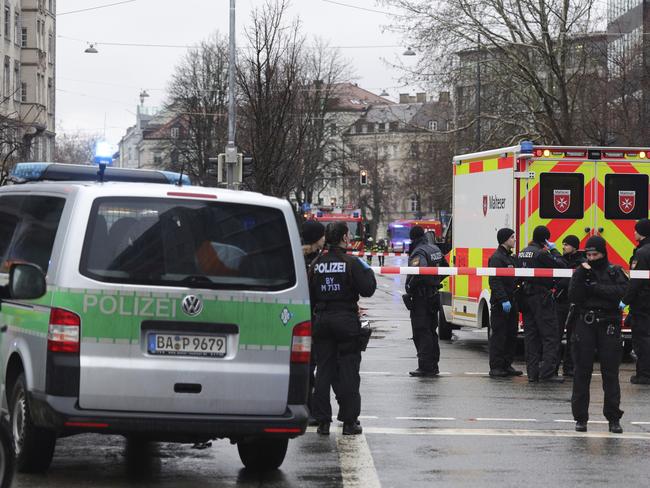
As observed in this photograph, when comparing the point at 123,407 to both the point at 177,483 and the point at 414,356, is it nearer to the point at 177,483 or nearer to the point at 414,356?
the point at 177,483

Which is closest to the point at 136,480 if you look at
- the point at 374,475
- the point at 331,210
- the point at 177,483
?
the point at 177,483

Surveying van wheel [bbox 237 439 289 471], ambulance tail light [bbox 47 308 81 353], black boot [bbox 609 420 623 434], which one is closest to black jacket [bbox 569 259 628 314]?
black boot [bbox 609 420 623 434]

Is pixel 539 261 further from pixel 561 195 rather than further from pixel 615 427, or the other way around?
pixel 615 427

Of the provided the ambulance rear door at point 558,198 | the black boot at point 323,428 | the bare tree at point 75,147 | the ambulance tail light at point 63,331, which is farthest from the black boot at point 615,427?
the bare tree at point 75,147

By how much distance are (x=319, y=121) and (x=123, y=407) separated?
8235 centimetres

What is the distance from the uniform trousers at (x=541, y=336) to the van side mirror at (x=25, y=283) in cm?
924

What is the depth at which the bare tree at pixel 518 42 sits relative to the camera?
139 ft

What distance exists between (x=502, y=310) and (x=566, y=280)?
0.95 m

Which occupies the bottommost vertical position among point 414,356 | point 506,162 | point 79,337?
point 414,356

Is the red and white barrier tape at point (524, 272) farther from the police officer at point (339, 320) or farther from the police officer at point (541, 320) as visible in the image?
the police officer at point (339, 320)

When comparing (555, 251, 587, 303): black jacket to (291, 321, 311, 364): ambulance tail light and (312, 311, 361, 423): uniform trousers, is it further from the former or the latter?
(291, 321, 311, 364): ambulance tail light

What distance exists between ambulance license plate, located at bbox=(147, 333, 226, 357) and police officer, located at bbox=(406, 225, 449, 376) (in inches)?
289

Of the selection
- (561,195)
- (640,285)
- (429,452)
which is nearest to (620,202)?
(561,195)

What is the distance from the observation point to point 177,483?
29.7ft
